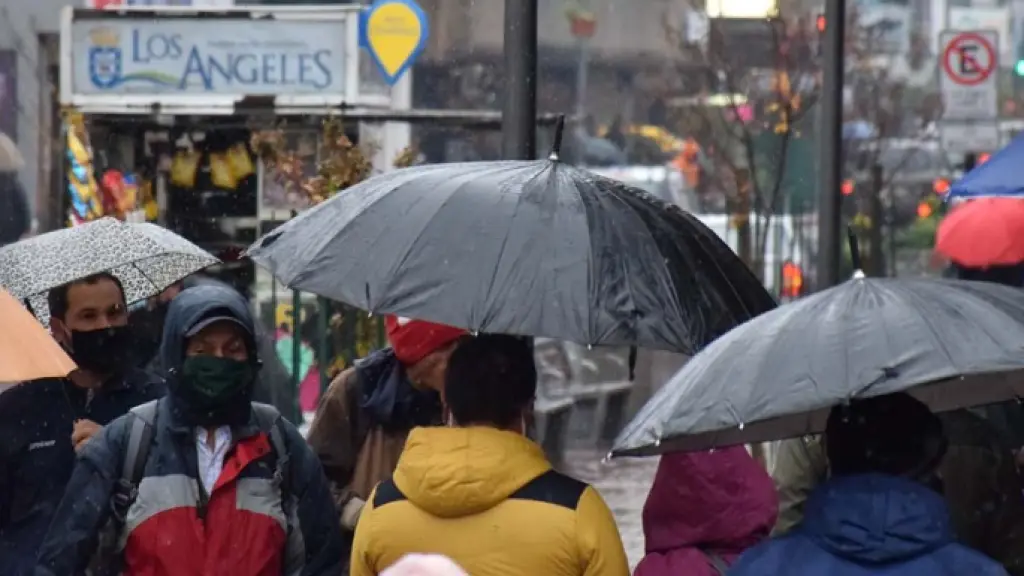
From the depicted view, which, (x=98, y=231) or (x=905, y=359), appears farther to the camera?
(x=98, y=231)

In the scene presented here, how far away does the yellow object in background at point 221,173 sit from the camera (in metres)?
12.7

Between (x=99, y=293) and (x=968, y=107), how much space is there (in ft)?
43.0

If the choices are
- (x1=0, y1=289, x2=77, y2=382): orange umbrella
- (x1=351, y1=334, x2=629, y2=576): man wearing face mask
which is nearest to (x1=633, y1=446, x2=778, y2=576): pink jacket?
(x1=351, y1=334, x2=629, y2=576): man wearing face mask

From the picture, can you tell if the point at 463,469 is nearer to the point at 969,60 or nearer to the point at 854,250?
the point at 854,250

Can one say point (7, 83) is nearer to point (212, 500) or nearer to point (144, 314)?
point (144, 314)

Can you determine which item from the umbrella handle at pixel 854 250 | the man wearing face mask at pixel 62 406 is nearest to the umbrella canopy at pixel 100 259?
the man wearing face mask at pixel 62 406

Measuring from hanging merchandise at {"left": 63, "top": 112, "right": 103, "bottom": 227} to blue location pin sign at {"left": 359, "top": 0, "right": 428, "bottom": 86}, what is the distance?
1862 mm

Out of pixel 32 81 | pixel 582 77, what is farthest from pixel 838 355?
pixel 582 77

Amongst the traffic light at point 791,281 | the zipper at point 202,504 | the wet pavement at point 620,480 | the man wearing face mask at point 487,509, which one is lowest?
the wet pavement at point 620,480

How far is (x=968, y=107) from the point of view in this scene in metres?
17.6

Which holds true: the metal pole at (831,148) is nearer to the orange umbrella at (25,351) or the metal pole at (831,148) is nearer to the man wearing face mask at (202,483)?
the man wearing face mask at (202,483)

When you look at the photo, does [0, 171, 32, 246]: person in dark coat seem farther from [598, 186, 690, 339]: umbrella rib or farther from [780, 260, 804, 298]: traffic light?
[598, 186, 690, 339]: umbrella rib

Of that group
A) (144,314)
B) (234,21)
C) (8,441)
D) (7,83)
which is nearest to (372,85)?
(234,21)

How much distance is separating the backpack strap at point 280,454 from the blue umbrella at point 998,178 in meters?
3.10
